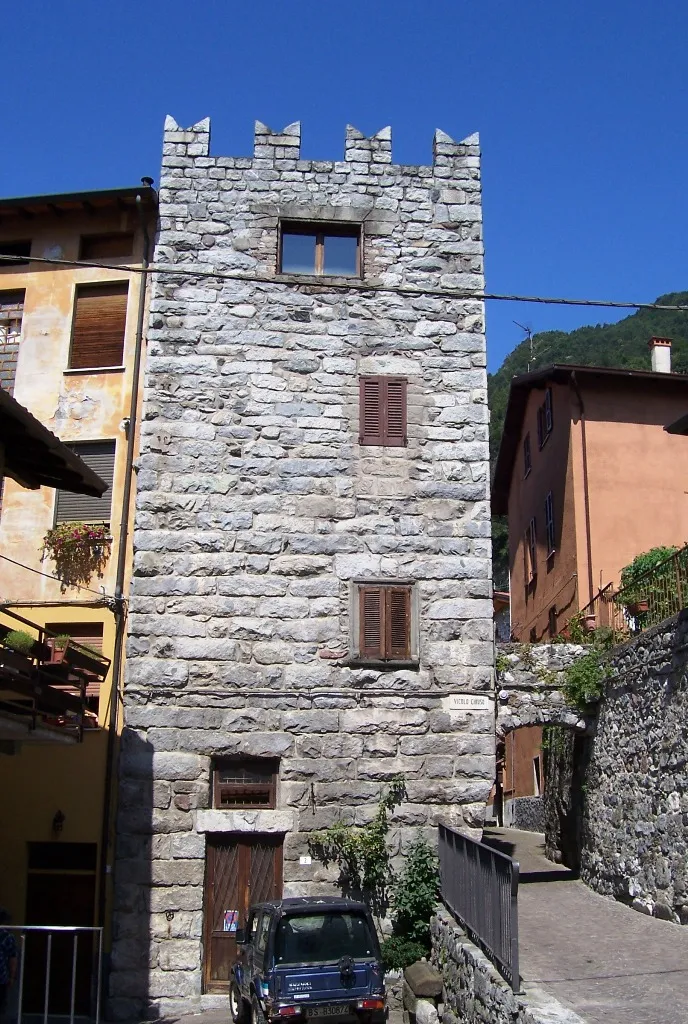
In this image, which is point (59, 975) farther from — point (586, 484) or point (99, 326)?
point (586, 484)

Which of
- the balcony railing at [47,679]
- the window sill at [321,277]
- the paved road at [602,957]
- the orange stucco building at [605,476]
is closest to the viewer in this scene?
the paved road at [602,957]

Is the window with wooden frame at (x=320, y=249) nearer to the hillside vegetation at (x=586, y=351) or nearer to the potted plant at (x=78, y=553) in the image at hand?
the potted plant at (x=78, y=553)

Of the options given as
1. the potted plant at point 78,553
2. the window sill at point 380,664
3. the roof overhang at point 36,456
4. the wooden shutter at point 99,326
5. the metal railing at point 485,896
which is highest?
the wooden shutter at point 99,326

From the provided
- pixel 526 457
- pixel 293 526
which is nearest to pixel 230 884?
pixel 293 526

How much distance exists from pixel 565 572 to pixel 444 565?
7.51 metres

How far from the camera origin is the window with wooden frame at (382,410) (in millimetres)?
13930

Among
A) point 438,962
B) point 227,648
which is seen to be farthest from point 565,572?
point 438,962

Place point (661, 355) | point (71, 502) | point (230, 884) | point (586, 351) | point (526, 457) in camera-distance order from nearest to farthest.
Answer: point (230, 884) < point (71, 502) < point (661, 355) < point (526, 457) < point (586, 351)

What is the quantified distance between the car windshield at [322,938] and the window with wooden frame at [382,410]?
6566mm

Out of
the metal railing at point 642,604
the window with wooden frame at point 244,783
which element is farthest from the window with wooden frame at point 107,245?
the metal railing at point 642,604

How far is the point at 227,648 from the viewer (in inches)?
516

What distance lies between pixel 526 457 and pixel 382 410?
1154 centimetres

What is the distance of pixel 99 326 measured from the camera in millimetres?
15320

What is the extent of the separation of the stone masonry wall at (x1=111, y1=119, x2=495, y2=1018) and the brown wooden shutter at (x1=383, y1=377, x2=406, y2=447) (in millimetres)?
122
